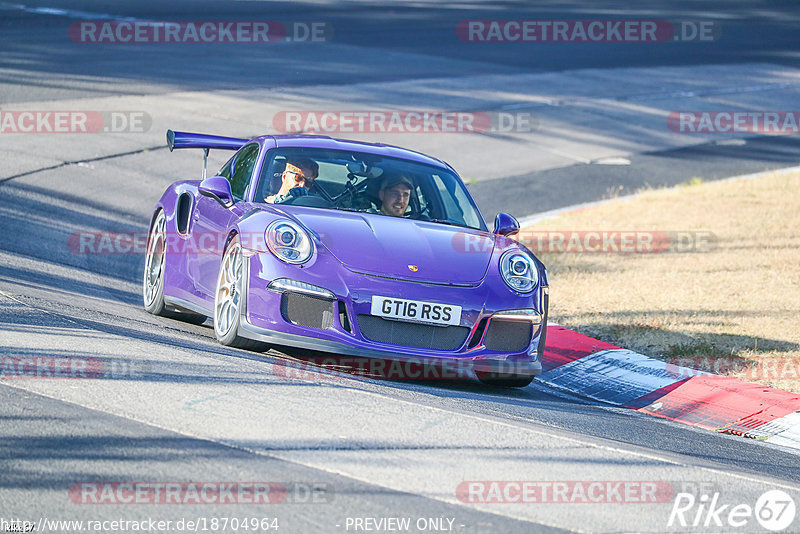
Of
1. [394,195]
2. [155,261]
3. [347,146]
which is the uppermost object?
[347,146]

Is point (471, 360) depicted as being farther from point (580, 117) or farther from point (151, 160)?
point (580, 117)

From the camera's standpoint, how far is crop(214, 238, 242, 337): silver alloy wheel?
272 inches

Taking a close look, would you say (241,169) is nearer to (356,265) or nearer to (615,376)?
(356,265)

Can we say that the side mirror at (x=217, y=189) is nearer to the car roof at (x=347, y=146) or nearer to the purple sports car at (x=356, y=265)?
the purple sports car at (x=356, y=265)

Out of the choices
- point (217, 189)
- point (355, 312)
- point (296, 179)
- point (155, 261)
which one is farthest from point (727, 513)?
point (155, 261)

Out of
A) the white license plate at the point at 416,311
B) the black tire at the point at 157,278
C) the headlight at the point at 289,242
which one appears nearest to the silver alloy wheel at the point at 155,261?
the black tire at the point at 157,278

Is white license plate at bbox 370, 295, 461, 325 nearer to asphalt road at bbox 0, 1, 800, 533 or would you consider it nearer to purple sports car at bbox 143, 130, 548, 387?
purple sports car at bbox 143, 130, 548, 387

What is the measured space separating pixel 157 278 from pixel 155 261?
0.22 meters

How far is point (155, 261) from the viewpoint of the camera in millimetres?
8727

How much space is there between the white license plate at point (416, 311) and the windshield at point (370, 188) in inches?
49.7

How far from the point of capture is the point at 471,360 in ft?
22.0

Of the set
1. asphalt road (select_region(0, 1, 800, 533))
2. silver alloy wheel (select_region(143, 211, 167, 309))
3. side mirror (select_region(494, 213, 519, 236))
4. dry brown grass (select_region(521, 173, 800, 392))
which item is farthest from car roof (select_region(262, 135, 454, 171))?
dry brown grass (select_region(521, 173, 800, 392))

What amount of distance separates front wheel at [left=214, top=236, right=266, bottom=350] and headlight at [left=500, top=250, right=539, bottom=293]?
1.55 metres

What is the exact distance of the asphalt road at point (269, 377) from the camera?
14.8ft
